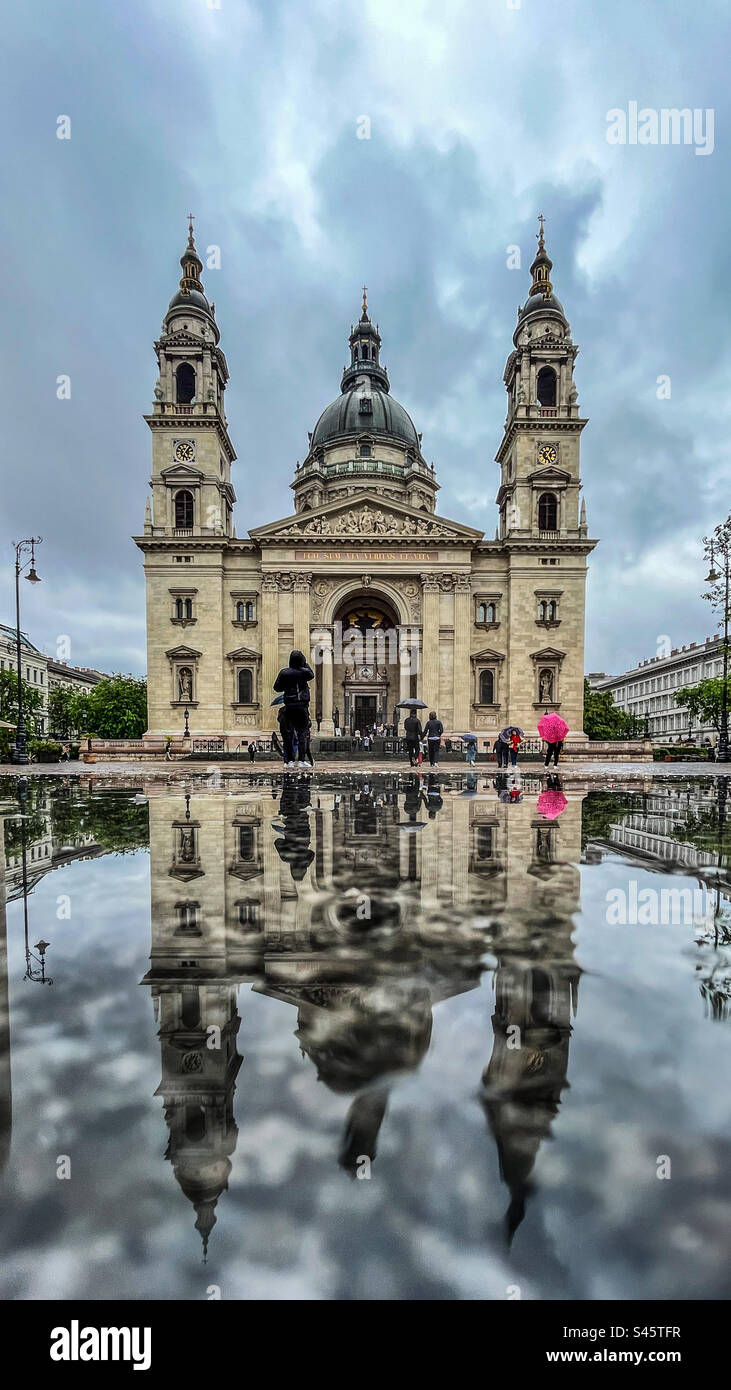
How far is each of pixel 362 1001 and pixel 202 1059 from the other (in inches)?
25.7

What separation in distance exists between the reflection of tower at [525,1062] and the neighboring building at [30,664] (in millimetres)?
86632

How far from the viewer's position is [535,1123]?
1.56m

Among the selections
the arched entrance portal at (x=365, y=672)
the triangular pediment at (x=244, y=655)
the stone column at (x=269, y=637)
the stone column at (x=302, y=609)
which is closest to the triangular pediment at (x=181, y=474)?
the stone column at (x=269, y=637)

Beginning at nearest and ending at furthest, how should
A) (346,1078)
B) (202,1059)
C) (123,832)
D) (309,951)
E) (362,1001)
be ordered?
(346,1078), (202,1059), (362,1001), (309,951), (123,832)

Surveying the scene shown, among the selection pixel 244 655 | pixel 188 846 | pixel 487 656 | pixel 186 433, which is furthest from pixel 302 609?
pixel 188 846

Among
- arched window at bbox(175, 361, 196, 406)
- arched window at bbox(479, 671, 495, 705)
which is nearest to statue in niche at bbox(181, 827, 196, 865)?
arched window at bbox(479, 671, 495, 705)

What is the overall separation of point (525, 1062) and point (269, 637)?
37.7 meters

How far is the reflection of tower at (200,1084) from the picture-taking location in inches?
55.4

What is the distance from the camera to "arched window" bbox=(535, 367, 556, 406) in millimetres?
41312

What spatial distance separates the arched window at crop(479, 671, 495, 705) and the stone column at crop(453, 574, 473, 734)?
3.40ft

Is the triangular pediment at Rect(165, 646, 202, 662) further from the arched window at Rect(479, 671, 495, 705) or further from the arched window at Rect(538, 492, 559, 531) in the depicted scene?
the arched window at Rect(538, 492, 559, 531)

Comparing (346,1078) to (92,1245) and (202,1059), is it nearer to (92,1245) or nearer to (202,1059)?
(202,1059)

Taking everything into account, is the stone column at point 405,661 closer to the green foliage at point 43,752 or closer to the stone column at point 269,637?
the stone column at point 269,637
